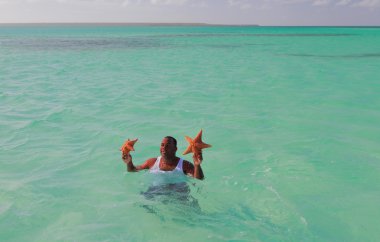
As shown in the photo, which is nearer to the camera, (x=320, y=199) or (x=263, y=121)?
(x=320, y=199)

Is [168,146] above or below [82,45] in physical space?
above

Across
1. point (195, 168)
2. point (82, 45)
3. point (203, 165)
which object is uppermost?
point (195, 168)

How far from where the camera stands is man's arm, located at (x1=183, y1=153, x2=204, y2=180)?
17.1 feet

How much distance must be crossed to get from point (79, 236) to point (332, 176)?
4.91 metres

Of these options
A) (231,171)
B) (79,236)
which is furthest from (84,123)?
(79,236)

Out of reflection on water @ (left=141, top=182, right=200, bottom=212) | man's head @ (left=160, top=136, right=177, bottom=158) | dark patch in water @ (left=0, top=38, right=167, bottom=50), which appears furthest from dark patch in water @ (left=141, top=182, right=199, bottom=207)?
dark patch in water @ (left=0, top=38, right=167, bottom=50)

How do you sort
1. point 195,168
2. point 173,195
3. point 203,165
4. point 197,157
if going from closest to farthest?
point 197,157 → point 195,168 → point 173,195 → point 203,165

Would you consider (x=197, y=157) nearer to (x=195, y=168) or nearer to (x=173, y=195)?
(x=195, y=168)

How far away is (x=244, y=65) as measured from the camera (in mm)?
25906

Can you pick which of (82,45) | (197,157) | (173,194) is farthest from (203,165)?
(82,45)

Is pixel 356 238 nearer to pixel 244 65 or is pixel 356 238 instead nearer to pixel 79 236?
pixel 79 236

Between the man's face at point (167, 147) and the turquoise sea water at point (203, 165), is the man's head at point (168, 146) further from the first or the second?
the turquoise sea water at point (203, 165)

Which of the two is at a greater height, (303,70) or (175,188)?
(175,188)

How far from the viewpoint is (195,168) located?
538 cm
